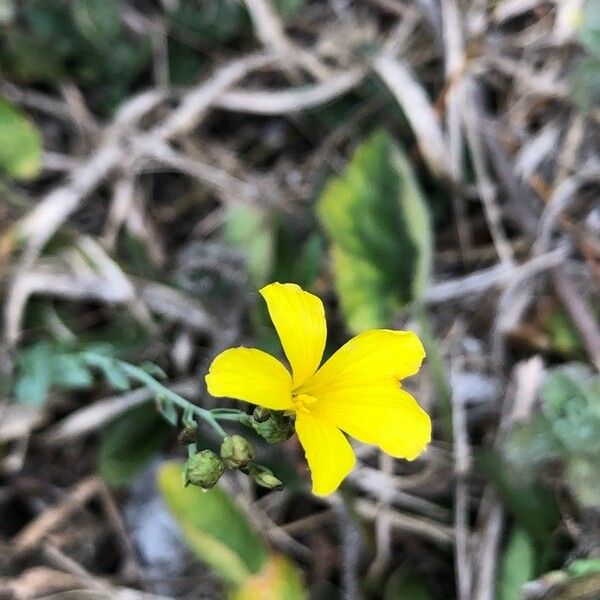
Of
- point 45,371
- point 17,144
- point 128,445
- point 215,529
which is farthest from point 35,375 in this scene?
point 17,144

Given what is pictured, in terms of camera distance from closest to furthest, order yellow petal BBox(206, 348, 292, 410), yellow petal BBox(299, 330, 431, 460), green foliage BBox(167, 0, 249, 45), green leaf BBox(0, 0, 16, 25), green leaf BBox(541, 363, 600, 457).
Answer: yellow petal BBox(206, 348, 292, 410) < yellow petal BBox(299, 330, 431, 460) < green leaf BBox(541, 363, 600, 457) < green leaf BBox(0, 0, 16, 25) < green foliage BBox(167, 0, 249, 45)

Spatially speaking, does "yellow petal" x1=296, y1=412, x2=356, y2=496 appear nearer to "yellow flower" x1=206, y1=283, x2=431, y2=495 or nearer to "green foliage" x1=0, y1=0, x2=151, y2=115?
"yellow flower" x1=206, y1=283, x2=431, y2=495

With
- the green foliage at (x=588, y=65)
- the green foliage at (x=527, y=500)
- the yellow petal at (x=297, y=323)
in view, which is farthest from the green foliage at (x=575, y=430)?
the green foliage at (x=588, y=65)

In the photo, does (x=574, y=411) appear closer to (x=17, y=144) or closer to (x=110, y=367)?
(x=110, y=367)

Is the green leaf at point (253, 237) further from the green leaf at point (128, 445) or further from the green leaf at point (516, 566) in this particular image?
the green leaf at point (516, 566)

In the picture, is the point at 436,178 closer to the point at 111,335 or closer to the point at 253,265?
the point at 253,265

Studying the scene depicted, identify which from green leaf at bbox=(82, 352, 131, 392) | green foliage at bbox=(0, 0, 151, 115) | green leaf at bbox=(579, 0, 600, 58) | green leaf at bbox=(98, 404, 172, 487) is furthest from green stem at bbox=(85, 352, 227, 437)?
green leaf at bbox=(579, 0, 600, 58)

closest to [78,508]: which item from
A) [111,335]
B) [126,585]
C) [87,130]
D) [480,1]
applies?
[126,585]
